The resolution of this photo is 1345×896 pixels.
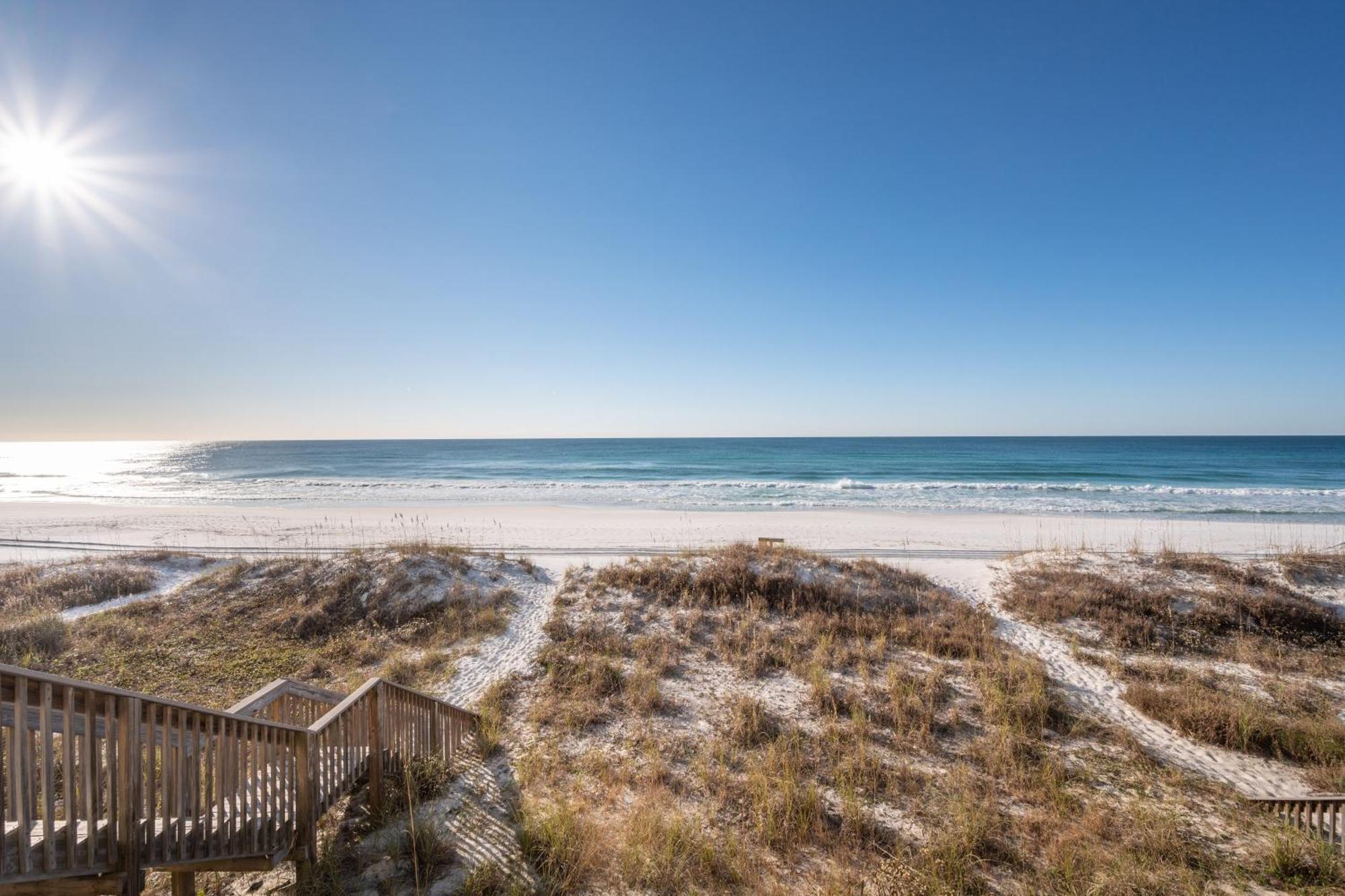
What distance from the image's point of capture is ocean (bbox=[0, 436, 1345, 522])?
31.1 m

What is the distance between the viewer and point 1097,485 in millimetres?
36531

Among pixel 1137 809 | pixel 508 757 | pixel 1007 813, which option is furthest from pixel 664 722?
pixel 1137 809

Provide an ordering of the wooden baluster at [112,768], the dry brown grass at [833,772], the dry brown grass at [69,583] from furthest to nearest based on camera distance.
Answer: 1. the dry brown grass at [69,583]
2. the dry brown grass at [833,772]
3. the wooden baluster at [112,768]

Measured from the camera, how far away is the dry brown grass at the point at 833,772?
168 inches

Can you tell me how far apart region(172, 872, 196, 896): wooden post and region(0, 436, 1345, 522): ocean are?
26.6 m

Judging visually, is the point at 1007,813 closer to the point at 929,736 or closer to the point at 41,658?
the point at 929,736

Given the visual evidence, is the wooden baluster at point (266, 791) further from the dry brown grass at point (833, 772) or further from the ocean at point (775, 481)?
the ocean at point (775, 481)

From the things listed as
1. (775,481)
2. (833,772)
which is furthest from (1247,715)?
(775,481)

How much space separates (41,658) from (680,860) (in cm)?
1133

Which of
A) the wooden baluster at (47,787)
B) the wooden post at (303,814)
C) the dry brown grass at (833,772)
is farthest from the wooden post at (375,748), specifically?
the wooden baluster at (47,787)

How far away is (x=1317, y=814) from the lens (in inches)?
181

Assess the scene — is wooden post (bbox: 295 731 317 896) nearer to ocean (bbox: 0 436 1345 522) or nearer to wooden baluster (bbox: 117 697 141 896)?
wooden baluster (bbox: 117 697 141 896)

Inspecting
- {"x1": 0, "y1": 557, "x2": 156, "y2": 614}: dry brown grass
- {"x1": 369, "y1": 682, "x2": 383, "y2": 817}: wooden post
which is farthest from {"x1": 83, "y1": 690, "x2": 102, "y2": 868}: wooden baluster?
{"x1": 0, "y1": 557, "x2": 156, "y2": 614}: dry brown grass

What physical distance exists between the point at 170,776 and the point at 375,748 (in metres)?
1.80
